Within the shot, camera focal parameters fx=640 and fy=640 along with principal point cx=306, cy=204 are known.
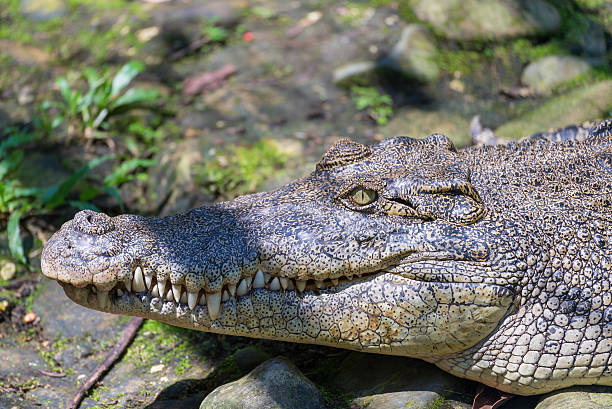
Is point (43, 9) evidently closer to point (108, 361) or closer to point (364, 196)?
point (108, 361)

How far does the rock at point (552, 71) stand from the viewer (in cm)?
573

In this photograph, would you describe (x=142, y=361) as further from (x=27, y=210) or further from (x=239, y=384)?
(x=27, y=210)

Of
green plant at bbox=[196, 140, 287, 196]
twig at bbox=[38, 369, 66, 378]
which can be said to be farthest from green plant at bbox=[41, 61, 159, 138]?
twig at bbox=[38, 369, 66, 378]

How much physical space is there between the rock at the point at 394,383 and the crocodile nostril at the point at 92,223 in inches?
56.8

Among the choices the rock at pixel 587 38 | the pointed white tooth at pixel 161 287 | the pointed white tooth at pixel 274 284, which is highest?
Result: the pointed white tooth at pixel 161 287

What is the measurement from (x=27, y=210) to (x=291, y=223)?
2.65 metres

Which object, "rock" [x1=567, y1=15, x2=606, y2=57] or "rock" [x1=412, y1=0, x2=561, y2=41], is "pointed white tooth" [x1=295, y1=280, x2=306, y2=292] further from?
"rock" [x1=567, y1=15, x2=606, y2=57]

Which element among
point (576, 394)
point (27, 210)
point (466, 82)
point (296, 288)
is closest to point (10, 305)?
point (27, 210)

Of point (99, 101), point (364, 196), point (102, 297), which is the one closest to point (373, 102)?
point (99, 101)

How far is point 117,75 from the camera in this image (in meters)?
5.88

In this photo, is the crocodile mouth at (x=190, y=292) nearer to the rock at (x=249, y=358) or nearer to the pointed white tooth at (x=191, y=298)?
the pointed white tooth at (x=191, y=298)

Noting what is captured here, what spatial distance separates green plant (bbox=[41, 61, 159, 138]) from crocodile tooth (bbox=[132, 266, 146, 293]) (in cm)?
309

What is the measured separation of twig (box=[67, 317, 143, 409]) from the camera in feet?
11.4

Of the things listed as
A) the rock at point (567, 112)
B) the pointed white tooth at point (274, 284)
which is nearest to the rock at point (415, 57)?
the rock at point (567, 112)
